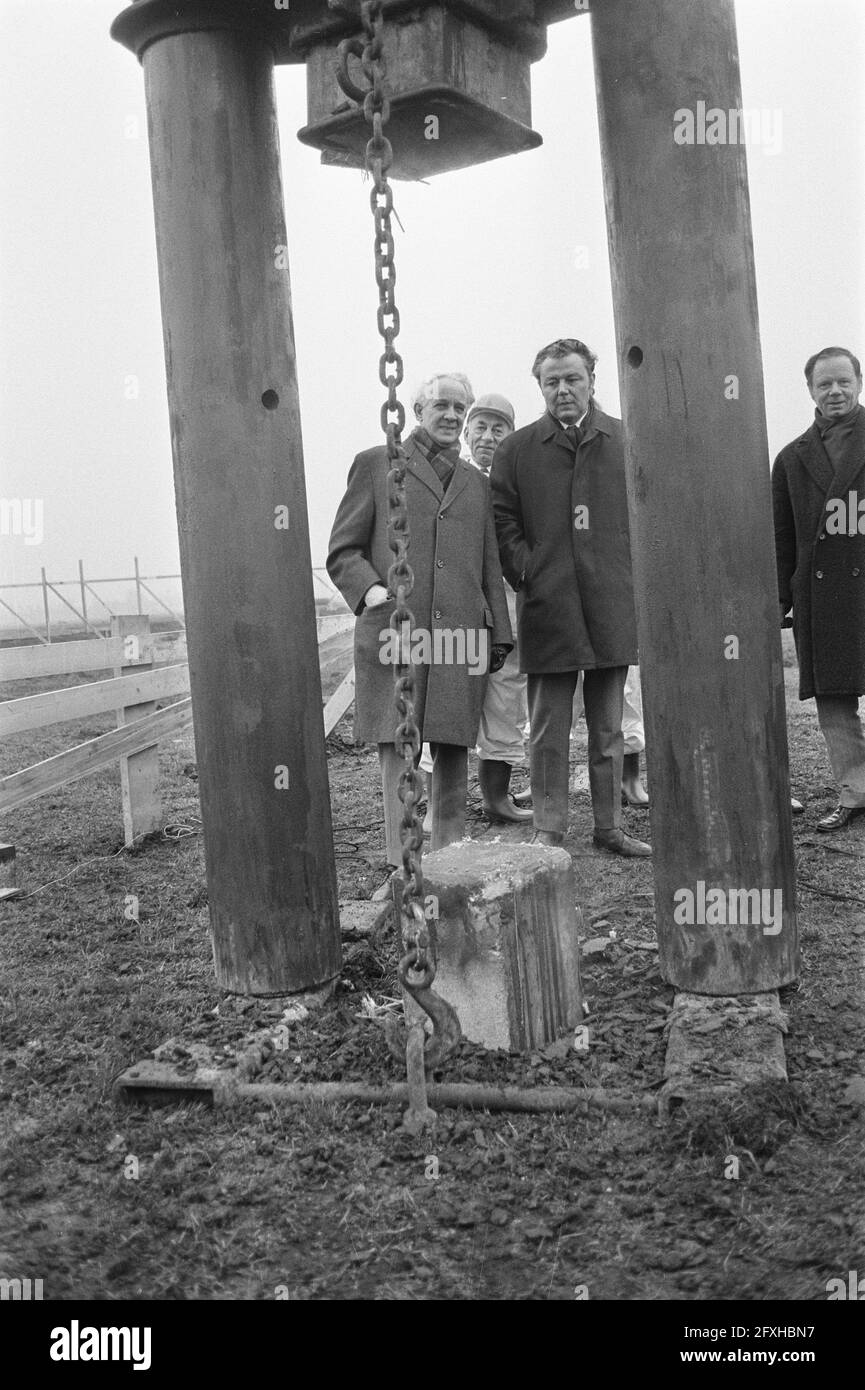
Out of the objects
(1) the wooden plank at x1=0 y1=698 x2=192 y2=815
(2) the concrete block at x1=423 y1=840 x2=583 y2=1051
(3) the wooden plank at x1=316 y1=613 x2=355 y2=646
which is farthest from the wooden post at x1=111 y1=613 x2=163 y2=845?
(3) the wooden plank at x1=316 y1=613 x2=355 y2=646

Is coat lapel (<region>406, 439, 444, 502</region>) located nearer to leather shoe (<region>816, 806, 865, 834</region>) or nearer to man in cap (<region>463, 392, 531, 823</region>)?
man in cap (<region>463, 392, 531, 823</region>)

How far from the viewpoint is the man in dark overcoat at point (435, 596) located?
4438 millimetres

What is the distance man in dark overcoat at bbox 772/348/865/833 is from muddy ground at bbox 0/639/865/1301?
1.57m

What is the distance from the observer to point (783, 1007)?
340cm

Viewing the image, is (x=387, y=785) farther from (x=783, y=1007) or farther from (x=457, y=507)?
(x=783, y=1007)

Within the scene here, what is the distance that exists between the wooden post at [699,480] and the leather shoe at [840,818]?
2062mm

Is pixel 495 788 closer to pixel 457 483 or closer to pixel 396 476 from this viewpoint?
pixel 457 483

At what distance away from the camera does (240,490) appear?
3498 mm

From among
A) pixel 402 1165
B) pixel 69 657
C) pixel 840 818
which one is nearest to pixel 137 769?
pixel 69 657

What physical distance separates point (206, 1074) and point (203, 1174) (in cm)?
40

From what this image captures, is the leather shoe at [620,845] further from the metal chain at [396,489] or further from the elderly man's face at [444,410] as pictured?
the metal chain at [396,489]

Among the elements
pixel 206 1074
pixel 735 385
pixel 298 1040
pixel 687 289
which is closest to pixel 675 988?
pixel 298 1040

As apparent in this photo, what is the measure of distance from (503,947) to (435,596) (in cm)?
168

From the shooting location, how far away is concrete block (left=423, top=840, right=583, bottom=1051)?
3191 mm
